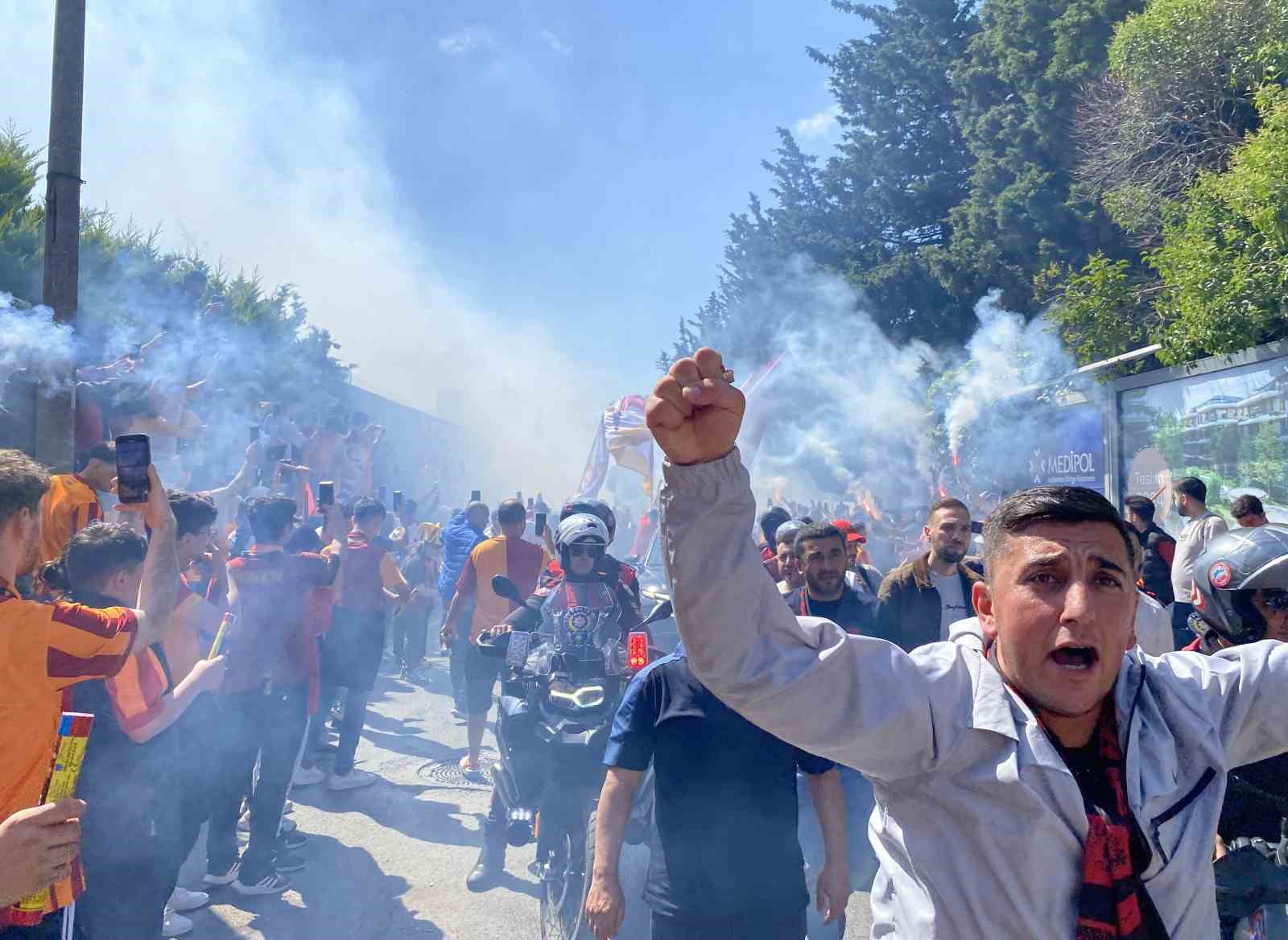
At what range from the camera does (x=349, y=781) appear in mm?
6461

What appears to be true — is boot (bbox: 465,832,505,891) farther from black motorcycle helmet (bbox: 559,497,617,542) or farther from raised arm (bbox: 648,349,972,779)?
raised arm (bbox: 648,349,972,779)

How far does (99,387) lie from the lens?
293 inches

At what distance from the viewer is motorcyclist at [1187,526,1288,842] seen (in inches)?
92.4

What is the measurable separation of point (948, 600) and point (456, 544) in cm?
472

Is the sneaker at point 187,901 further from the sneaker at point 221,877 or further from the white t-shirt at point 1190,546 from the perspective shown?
the white t-shirt at point 1190,546

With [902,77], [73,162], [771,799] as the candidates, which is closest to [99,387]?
[73,162]

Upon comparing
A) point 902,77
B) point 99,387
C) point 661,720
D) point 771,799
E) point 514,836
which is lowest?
point 514,836

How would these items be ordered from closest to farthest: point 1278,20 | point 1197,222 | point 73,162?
point 73,162
point 1197,222
point 1278,20

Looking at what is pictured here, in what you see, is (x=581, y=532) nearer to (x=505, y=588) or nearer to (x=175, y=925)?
(x=505, y=588)

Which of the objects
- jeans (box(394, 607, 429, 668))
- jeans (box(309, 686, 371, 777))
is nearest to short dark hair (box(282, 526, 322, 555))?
jeans (box(309, 686, 371, 777))

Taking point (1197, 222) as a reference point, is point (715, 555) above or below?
below

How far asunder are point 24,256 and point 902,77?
22.7 meters

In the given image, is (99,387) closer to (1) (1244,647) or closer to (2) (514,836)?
(2) (514,836)

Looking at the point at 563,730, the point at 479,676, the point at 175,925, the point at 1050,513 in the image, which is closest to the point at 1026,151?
the point at 479,676
